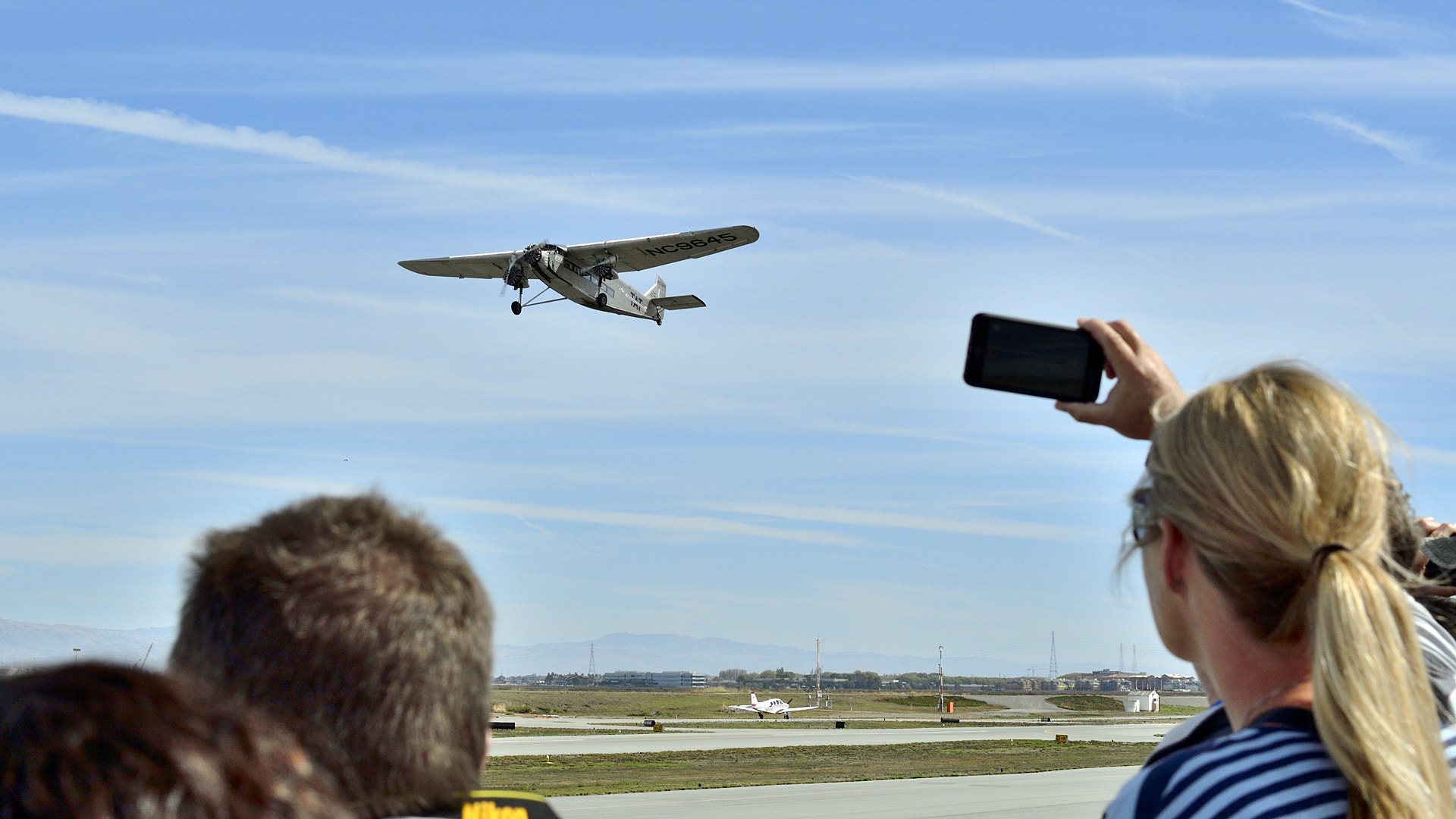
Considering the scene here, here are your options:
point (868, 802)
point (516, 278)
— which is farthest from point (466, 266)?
point (868, 802)

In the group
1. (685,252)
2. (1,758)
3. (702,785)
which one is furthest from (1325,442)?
(685,252)

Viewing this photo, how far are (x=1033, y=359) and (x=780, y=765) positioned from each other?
29710 mm

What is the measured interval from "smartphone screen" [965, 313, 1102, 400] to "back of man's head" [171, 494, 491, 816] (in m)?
1.32

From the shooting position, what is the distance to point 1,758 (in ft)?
3.08

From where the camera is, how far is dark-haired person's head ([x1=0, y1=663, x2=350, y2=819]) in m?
0.91

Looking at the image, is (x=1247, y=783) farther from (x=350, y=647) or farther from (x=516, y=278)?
(x=516, y=278)

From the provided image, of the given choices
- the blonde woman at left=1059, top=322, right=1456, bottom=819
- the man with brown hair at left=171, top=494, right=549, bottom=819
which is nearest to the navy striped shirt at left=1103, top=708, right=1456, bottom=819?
the blonde woman at left=1059, top=322, right=1456, bottom=819

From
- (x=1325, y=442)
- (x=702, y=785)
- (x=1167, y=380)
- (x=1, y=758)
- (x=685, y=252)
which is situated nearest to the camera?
(x=1, y=758)

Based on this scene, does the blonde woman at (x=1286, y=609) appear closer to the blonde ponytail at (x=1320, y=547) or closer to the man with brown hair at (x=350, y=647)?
the blonde ponytail at (x=1320, y=547)

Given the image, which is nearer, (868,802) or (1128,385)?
(1128,385)

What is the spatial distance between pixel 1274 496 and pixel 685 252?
4069 centimetres

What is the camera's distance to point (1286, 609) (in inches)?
76.6

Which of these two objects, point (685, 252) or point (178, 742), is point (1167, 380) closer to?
point (178, 742)

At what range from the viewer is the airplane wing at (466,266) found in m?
46.9
